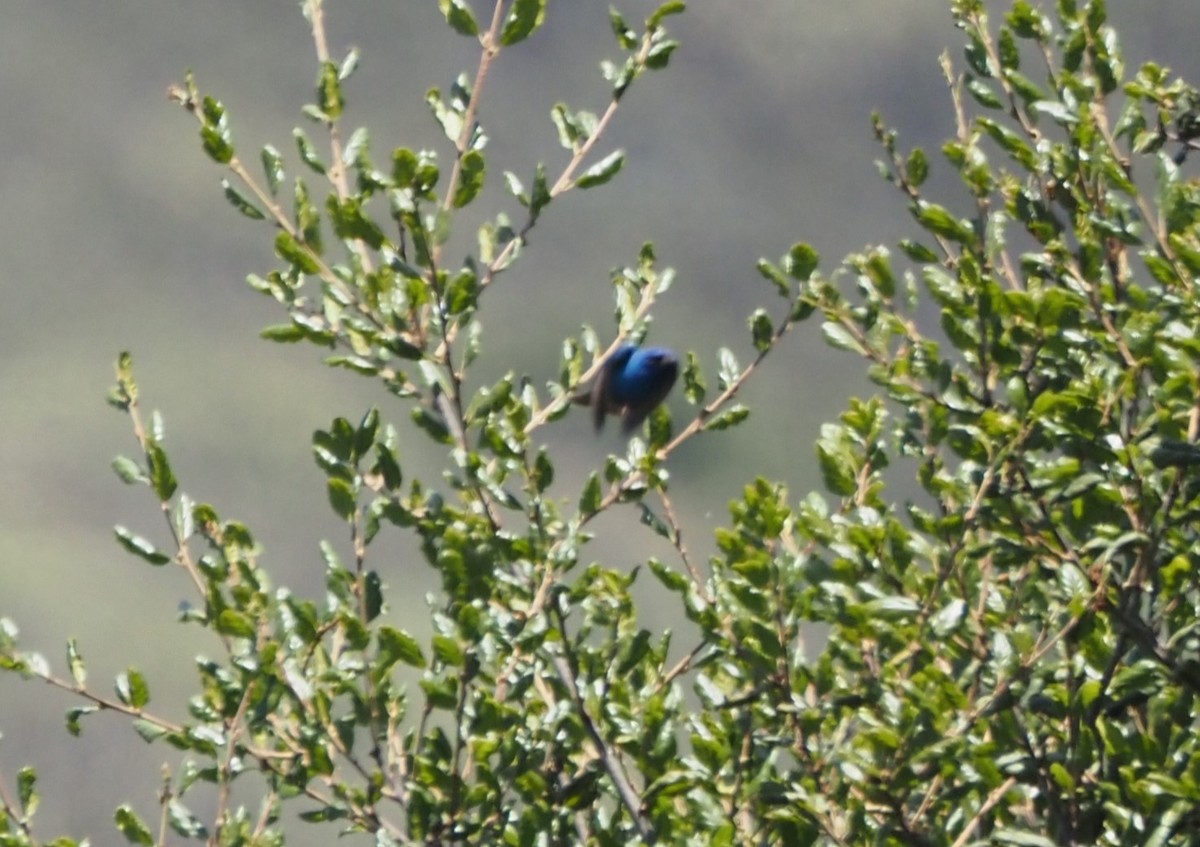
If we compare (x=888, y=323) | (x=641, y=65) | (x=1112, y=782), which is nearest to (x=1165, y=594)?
(x=1112, y=782)

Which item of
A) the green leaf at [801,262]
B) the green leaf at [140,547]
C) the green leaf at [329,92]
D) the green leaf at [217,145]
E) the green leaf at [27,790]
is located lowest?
the green leaf at [27,790]

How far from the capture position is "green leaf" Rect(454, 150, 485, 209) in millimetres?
3678

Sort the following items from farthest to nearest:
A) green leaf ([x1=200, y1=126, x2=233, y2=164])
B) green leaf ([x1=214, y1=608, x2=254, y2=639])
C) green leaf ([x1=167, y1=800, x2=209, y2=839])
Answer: green leaf ([x1=167, y1=800, x2=209, y2=839]), green leaf ([x1=200, y1=126, x2=233, y2=164]), green leaf ([x1=214, y1=608, x2=254, y2=639])

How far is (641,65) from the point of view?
4004 mm

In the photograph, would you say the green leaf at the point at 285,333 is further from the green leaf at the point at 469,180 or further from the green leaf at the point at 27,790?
the green leaf at the point at 27,790

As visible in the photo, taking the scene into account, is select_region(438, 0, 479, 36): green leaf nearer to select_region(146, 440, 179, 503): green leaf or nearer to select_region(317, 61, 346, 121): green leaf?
select_region(317, 61, 346, 121): green leaf

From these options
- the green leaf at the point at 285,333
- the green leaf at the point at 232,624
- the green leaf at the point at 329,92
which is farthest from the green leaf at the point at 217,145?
the green leaf at the point at 232,624

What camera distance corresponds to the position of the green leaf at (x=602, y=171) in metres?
3.93

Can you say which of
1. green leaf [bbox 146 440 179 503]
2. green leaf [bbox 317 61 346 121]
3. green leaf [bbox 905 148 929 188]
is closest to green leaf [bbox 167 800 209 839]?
green leaf [bbox 146 440 179 503]

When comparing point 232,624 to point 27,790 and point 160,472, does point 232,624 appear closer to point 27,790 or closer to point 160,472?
point 160,472

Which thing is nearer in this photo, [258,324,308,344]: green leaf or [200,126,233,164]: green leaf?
[200,126,233,164]: green leaf

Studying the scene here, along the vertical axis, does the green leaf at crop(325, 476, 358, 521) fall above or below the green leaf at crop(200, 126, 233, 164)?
below

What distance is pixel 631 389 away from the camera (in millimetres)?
5254

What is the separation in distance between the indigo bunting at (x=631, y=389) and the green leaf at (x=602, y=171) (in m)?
1.22
